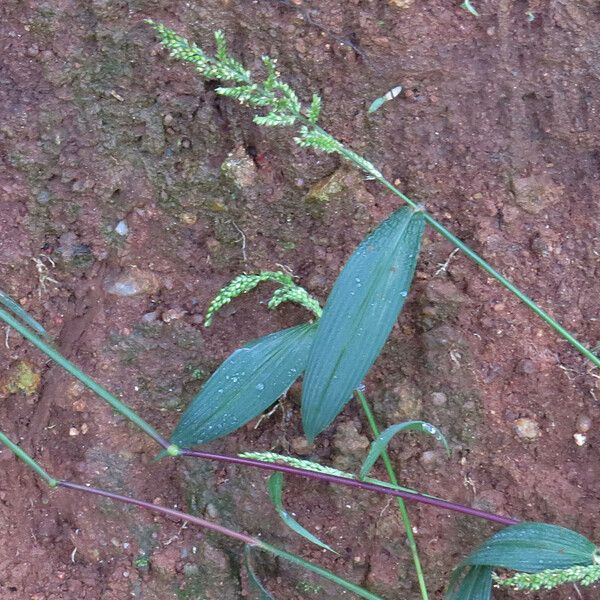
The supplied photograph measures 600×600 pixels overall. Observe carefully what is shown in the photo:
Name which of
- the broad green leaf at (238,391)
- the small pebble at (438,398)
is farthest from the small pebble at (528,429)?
the broad green leaf at (238,391)

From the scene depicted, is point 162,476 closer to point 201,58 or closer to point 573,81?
point 201,58

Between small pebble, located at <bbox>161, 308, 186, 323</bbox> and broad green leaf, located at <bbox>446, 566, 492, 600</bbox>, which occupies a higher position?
small pebble, located at <bbox>161, 308, 186, 323</bbox>

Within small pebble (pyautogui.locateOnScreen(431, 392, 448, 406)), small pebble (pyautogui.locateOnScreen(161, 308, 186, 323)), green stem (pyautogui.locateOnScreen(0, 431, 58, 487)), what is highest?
green stem (pyautogui.locateOnScreen(0, 431, 58, 487))

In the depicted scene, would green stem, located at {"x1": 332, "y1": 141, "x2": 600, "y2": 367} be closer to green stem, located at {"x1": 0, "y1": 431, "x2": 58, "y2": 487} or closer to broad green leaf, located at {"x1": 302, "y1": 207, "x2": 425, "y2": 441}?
broad green leaf, located at {"x1": 302, "y1": 207, "x2": 425, "y2": 441}

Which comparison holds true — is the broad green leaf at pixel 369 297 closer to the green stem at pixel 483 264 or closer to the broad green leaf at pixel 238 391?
the green stem at pixel 483 264

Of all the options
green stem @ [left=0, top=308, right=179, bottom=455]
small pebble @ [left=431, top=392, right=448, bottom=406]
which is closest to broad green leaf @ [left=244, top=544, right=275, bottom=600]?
green stem @ [left=0, top=308, right=179, bottom=455]

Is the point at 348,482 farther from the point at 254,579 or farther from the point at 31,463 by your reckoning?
the point at 31,463
